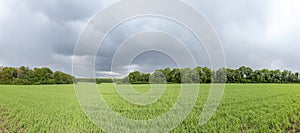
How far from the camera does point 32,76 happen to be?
52.0m

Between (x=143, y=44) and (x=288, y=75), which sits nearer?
(x=143, y=44)

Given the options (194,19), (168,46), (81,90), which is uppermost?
(194,19)

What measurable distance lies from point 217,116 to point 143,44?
522 cm

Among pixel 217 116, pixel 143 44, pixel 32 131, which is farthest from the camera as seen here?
pixel 217 116

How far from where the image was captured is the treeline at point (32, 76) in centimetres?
5028

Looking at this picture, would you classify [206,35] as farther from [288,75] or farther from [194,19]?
[288,75]

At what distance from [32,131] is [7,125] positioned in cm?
245

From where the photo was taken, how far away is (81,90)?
31.6 feet

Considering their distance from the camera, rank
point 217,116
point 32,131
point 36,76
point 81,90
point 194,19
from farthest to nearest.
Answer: point 36,76, point 217,116, point 81,90, point 32,131, point 194,19

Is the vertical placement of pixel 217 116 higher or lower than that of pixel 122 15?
lower

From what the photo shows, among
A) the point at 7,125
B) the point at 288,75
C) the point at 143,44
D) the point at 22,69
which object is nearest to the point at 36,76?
the point at 22,69

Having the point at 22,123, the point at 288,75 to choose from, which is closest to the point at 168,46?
the point at 22,123

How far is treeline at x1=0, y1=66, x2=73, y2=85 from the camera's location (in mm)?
50281

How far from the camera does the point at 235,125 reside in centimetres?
906
